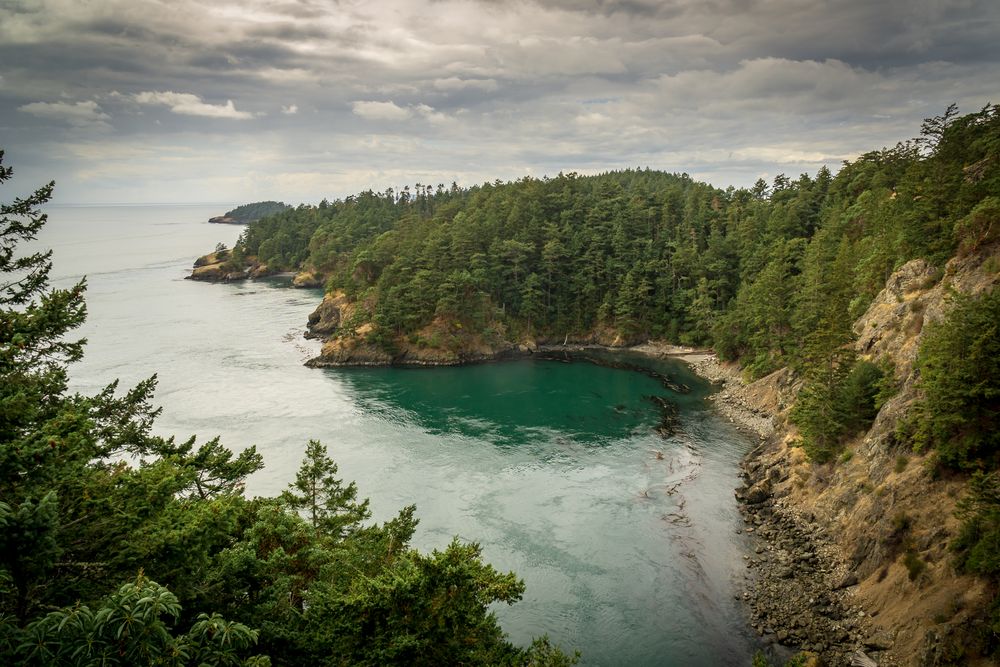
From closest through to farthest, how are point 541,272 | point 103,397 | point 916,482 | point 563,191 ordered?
point 103,397 → point 916,482 → point 541,272 → point 563,191

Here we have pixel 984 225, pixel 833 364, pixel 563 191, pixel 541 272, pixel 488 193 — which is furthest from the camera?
pixel 488 193

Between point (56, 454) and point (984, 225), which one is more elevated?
point (984, 225)

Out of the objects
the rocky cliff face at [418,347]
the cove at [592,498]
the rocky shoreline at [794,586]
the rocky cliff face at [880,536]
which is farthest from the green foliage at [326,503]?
the rocky cliff face at [418,347]

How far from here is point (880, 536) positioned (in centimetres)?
2895

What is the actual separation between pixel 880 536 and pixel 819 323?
834 inches

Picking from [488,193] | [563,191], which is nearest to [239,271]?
[488,193]

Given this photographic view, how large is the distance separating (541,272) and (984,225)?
6276 cm

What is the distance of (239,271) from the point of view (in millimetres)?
149250

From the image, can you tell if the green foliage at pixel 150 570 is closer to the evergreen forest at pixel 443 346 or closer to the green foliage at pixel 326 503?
the evergreen forest at pixel 443 346

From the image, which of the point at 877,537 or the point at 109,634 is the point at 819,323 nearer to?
the point at 877,537

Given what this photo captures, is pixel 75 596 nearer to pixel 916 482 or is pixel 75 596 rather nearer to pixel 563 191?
pixel 916 482

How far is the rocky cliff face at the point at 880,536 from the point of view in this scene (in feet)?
78.2

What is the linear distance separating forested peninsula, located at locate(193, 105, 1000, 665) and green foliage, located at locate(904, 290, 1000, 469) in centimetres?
10

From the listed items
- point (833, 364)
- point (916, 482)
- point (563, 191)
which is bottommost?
point (916, 482)
